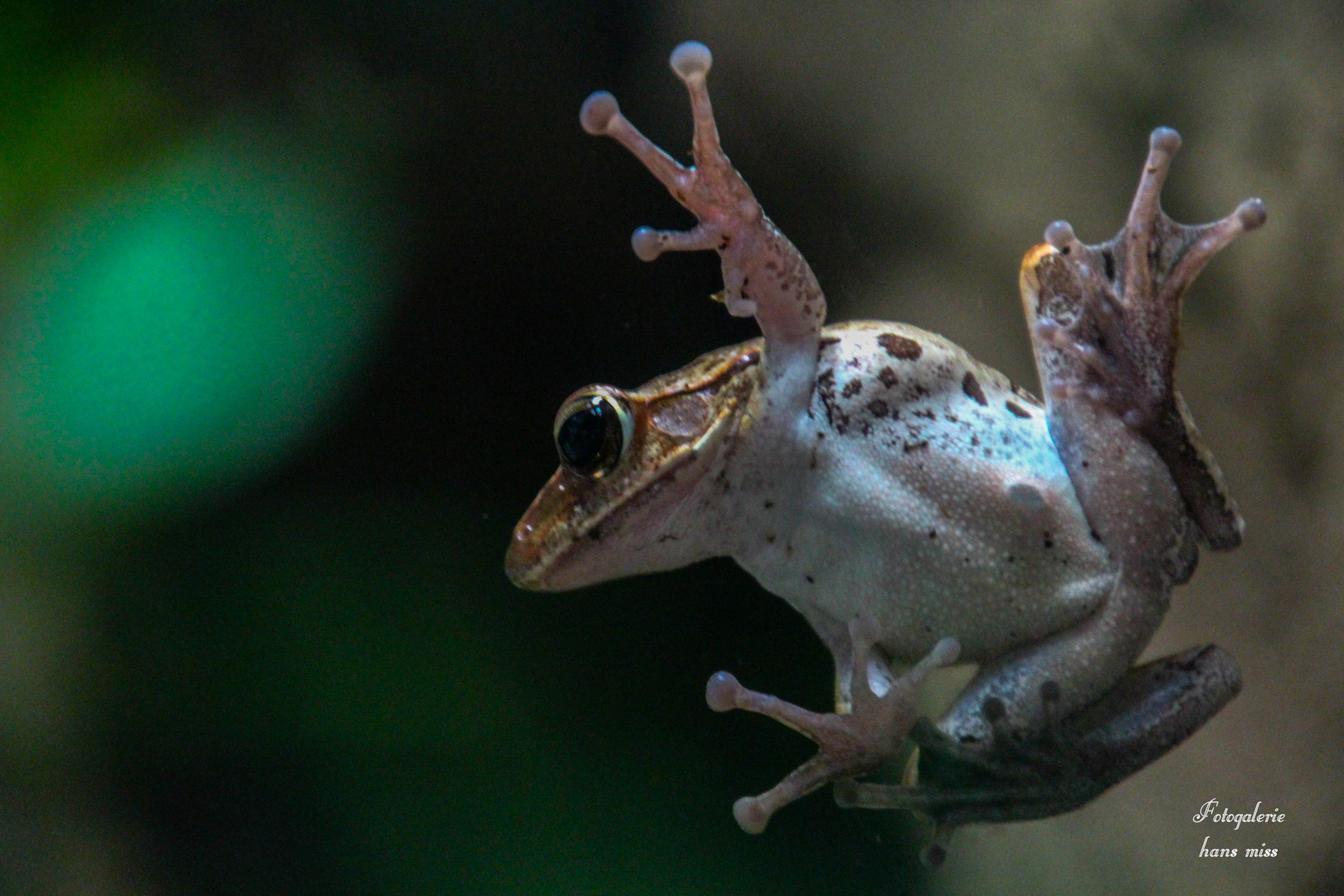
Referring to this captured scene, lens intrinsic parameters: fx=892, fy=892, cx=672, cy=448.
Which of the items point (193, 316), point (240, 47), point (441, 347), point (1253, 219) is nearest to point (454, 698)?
point (441, 347)

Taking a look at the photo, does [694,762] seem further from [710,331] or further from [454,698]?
[710,331]

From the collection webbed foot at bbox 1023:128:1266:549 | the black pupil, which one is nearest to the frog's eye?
the black pupil

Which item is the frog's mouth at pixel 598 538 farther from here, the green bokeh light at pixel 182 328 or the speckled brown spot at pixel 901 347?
the green bokeh light at pixel 182 328

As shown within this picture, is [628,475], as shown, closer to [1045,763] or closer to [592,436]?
[592,436]

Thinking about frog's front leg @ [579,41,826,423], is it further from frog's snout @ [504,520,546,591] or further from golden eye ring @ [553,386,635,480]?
frog's snout @ [504,520,546,591]

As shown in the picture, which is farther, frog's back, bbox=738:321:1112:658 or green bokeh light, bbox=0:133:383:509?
green bokeh light, bbox=0:133:383:509

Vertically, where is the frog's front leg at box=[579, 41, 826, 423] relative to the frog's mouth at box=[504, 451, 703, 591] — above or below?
above
